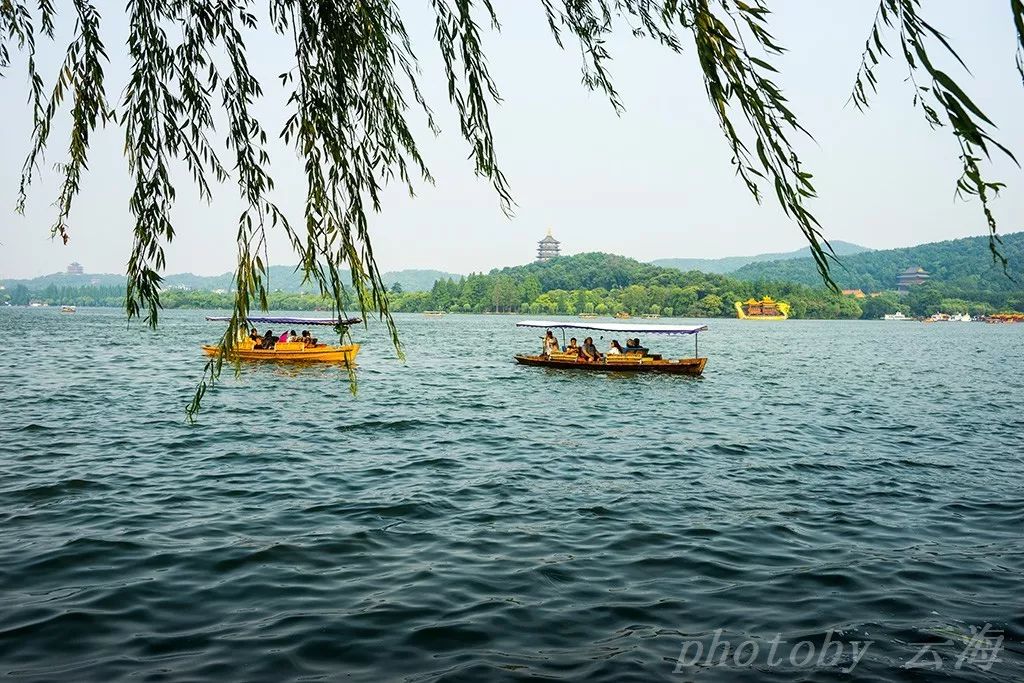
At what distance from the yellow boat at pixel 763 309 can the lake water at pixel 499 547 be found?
175m

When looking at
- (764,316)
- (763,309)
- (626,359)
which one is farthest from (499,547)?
(764,316)

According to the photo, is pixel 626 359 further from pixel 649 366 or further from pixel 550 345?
pixel 550 345

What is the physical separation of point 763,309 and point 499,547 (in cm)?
19217

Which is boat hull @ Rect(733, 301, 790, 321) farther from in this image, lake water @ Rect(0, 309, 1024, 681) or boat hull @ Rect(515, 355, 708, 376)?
lake water @ Rect(0, 309, 1024, 681)

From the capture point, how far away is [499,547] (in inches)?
366

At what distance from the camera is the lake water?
6340 millimetres

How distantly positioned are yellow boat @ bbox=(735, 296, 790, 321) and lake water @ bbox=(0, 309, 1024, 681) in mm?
174698

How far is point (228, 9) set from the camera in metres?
4.49

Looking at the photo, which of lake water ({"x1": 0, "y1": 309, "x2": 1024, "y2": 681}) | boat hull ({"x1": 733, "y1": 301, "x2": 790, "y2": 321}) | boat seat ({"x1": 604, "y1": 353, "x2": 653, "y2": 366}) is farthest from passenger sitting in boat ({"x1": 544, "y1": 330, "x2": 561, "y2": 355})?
boat hull ({"x1": 733, "y1": 301, "x2": 790, "y2": 321})

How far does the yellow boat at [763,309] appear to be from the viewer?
187 metres

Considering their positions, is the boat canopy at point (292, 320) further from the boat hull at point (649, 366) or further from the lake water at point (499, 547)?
the boat hull at point (649, 366)

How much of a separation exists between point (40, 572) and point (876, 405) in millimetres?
27100

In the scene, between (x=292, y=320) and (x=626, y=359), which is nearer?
(x=626, y=359)

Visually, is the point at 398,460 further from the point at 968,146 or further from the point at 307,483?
the point at 968,146
